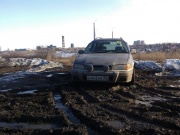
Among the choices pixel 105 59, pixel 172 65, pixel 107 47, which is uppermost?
pixel 107 47

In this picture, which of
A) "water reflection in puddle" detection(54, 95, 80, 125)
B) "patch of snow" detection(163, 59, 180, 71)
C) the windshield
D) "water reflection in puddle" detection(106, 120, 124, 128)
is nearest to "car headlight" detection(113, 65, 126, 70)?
the windshield

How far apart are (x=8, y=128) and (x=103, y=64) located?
4.31 metres

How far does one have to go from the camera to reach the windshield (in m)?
10.2

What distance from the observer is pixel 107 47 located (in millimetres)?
10477

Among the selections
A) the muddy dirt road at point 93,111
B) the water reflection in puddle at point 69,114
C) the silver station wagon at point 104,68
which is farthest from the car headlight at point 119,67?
the water reflection in puddle at point 69,114

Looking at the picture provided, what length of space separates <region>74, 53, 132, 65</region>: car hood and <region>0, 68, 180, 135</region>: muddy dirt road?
0.78m

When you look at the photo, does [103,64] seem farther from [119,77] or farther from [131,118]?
[131,118]

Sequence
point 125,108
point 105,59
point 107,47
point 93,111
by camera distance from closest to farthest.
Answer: point 93,111 < point 125,108 < point 105,59 < point 107,47

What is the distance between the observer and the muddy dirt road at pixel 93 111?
15.5 feet

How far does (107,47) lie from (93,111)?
4.82 meters

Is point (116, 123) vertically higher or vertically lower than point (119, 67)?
lower

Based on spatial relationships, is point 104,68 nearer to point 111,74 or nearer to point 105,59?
point 111,74

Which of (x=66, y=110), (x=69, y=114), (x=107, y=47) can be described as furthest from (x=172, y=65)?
(x=69, y=114)

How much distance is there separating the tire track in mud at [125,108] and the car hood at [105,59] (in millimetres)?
785
